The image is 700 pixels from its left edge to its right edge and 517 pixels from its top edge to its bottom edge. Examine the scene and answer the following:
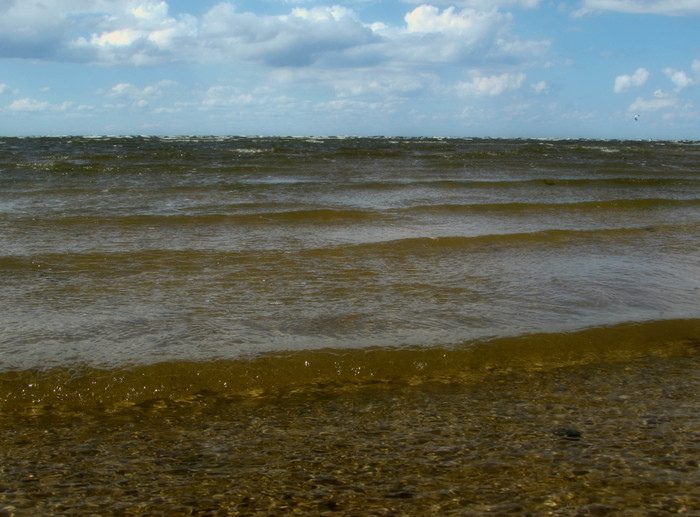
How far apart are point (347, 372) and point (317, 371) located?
0.68ft

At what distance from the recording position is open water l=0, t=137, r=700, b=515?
2.56 meters

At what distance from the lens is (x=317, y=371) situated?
13.1 ft

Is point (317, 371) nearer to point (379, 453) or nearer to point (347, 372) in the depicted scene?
point (347, 372)

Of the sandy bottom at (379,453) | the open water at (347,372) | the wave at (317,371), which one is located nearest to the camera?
the sandy bottom at (379,453)

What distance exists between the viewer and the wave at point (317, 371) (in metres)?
3.60

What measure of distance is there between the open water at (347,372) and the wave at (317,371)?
17 mm

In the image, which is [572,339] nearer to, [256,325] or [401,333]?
[401,333]

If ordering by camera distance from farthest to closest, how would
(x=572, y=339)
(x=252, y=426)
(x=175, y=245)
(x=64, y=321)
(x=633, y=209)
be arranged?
(x=633, y=209) → (x=175, y=245) → (x=64, y=321) → (x=572, y=339) → (x=252, y=426)

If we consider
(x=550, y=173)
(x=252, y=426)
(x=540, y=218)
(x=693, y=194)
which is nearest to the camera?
(x=252, y=426)

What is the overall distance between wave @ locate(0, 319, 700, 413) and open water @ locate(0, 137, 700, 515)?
2cm

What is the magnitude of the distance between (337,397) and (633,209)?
1236 centimetres

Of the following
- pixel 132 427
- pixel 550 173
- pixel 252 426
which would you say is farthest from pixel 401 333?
pixel 550 173

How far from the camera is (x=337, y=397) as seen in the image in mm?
3643

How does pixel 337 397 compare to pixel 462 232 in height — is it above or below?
below
